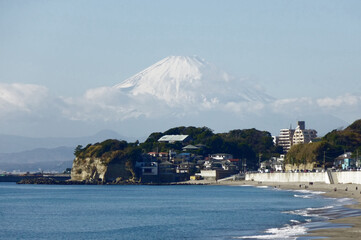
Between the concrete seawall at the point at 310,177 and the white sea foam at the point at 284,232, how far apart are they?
5057 cm

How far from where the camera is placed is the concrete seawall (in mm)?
95562

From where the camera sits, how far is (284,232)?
136 ft

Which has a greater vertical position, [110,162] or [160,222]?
[110,162]

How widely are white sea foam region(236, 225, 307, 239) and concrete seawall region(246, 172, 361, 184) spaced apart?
5057 cm

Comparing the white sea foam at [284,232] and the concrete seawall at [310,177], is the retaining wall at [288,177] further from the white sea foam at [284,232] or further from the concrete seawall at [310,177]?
the white sea foam at [284,232]

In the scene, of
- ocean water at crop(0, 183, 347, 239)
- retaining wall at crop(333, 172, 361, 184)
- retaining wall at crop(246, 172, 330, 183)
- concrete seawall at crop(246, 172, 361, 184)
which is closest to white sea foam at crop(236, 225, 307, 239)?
ocean water at crop(0, 183, 347, 239)

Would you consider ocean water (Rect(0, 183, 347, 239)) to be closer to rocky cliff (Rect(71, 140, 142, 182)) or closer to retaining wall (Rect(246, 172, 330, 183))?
retaining wall (Rect(246, 172, 330, 183))

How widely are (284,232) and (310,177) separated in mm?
75924

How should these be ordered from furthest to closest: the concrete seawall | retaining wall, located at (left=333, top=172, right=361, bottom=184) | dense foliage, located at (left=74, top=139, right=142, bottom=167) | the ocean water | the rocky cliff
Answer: the rocky cliff, dense foliage, located at (left=74, top=139, right=142, bottom=167), the concrete seawall, retaining wall, located at (left=333, top=172, right=361, bottom=184), the ocean water

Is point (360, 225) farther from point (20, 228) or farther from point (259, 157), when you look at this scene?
point (259, 157)

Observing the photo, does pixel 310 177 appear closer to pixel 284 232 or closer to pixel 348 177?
pixel 348 177

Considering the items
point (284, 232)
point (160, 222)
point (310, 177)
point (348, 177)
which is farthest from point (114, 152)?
point (284, 232)

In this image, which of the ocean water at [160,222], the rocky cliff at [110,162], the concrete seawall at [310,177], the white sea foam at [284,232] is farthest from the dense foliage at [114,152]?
the white sea foam at [284,232]

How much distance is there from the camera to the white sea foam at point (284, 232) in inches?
1539
